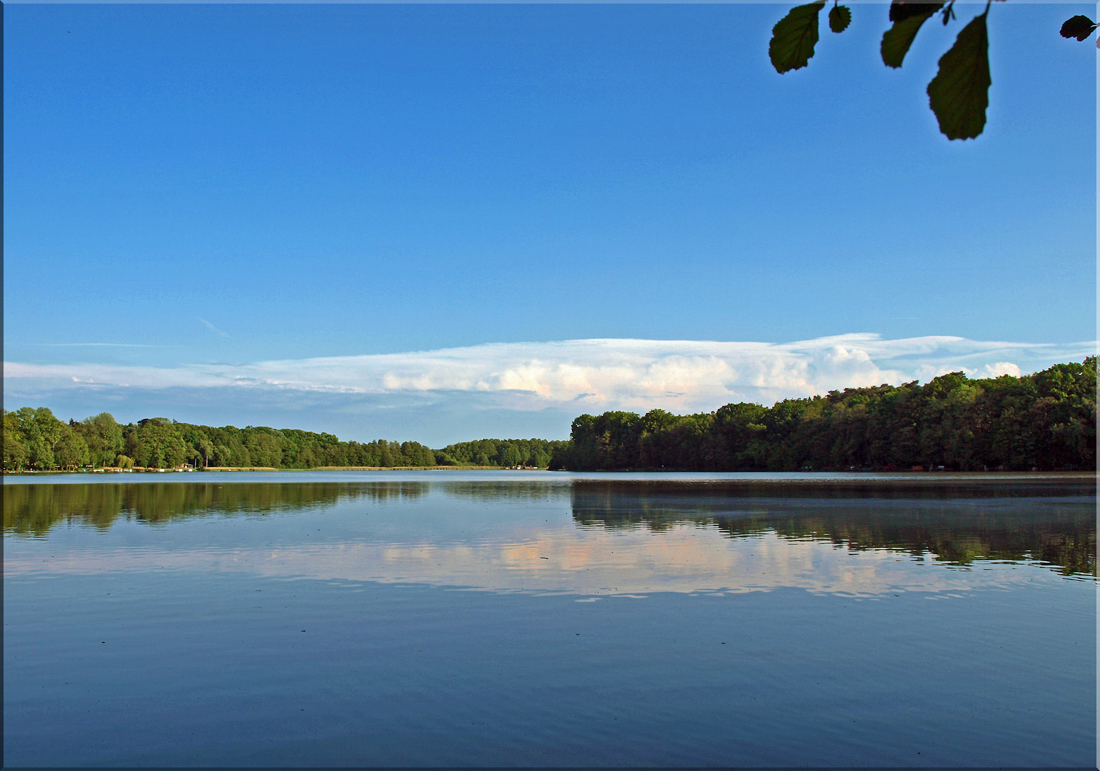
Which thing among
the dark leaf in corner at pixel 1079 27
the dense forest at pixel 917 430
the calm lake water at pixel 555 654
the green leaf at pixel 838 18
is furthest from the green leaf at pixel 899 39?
the dense forest at pixel 917 430

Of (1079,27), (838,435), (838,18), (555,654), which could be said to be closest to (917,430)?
(838,435)

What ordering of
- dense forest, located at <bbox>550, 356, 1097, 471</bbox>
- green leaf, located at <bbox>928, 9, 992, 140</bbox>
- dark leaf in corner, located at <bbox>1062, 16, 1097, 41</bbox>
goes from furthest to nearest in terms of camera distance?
dense forest, located at <bbox>550, 356, 1097, 471</bbox> → dark leaf in corner, located at <bbox>1062, 16, 1097, 41</bbox> → green leaf, located at <bbox>928, 9, 992, 140</bbox>

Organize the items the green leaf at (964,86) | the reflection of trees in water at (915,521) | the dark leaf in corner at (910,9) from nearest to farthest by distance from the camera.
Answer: the green leaf at (964,86) → the dark leaf in corner at (910,9) → the reflection of trees in water at (915,521)

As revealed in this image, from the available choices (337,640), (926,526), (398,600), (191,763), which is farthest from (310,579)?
(926,526)

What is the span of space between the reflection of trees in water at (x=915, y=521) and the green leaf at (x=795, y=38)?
61.5ft

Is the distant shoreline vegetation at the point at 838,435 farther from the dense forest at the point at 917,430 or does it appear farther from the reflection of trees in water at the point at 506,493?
the reflection of trees in water at the point at 506,493

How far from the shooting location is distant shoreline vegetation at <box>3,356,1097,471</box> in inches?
3533

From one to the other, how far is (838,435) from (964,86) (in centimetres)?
13454

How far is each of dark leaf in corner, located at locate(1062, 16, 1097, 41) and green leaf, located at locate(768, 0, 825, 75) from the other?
143cm

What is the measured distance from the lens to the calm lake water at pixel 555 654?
7715mm

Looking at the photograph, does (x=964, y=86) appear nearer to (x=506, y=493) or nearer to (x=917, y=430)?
(x=506, y=493)

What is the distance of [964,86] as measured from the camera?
62.4 inches

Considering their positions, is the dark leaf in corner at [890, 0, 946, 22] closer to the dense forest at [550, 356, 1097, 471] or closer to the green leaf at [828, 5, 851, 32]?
the green leaf at [828, 5, 851, 32]

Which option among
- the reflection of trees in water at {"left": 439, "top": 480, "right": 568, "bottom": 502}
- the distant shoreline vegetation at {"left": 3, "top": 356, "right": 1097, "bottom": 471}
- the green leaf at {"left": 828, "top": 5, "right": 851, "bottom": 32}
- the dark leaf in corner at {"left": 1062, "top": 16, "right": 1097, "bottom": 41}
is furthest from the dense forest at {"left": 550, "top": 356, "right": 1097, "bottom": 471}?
the green leaf at {"left": 828, "top": 5, "right": 851, "bottom": 32}
